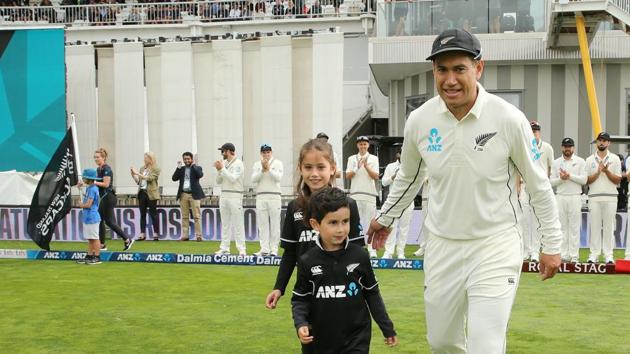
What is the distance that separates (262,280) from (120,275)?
2291 millimetres

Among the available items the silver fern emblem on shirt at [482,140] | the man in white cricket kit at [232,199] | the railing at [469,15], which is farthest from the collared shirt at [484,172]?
the railing at [469,15]

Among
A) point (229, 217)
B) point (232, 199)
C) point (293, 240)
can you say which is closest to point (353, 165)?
point (232, 199)

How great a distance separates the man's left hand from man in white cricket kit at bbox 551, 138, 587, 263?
10.2m

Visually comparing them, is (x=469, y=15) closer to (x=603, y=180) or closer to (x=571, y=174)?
(x=603, y=180)

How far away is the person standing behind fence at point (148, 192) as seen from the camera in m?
22.0

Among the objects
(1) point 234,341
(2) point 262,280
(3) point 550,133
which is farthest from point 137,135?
(1) point 234,341

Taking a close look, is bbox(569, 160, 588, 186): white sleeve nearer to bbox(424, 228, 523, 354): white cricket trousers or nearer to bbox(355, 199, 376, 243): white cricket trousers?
bbox(355, 199, 376, 243): white cricket trousers

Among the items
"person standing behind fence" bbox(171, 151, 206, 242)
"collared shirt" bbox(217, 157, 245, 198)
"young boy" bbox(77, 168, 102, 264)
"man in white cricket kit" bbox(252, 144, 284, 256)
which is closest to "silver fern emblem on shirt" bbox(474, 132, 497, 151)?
"young boy" bbox(77, 168, 102, 264)

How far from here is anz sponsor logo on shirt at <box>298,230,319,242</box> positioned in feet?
20.1

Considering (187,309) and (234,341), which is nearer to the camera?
(234,341)

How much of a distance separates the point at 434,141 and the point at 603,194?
1094cm

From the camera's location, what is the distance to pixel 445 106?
17.9 ft

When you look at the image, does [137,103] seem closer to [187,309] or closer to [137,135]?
[137,135]

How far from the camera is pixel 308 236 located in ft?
20.1
